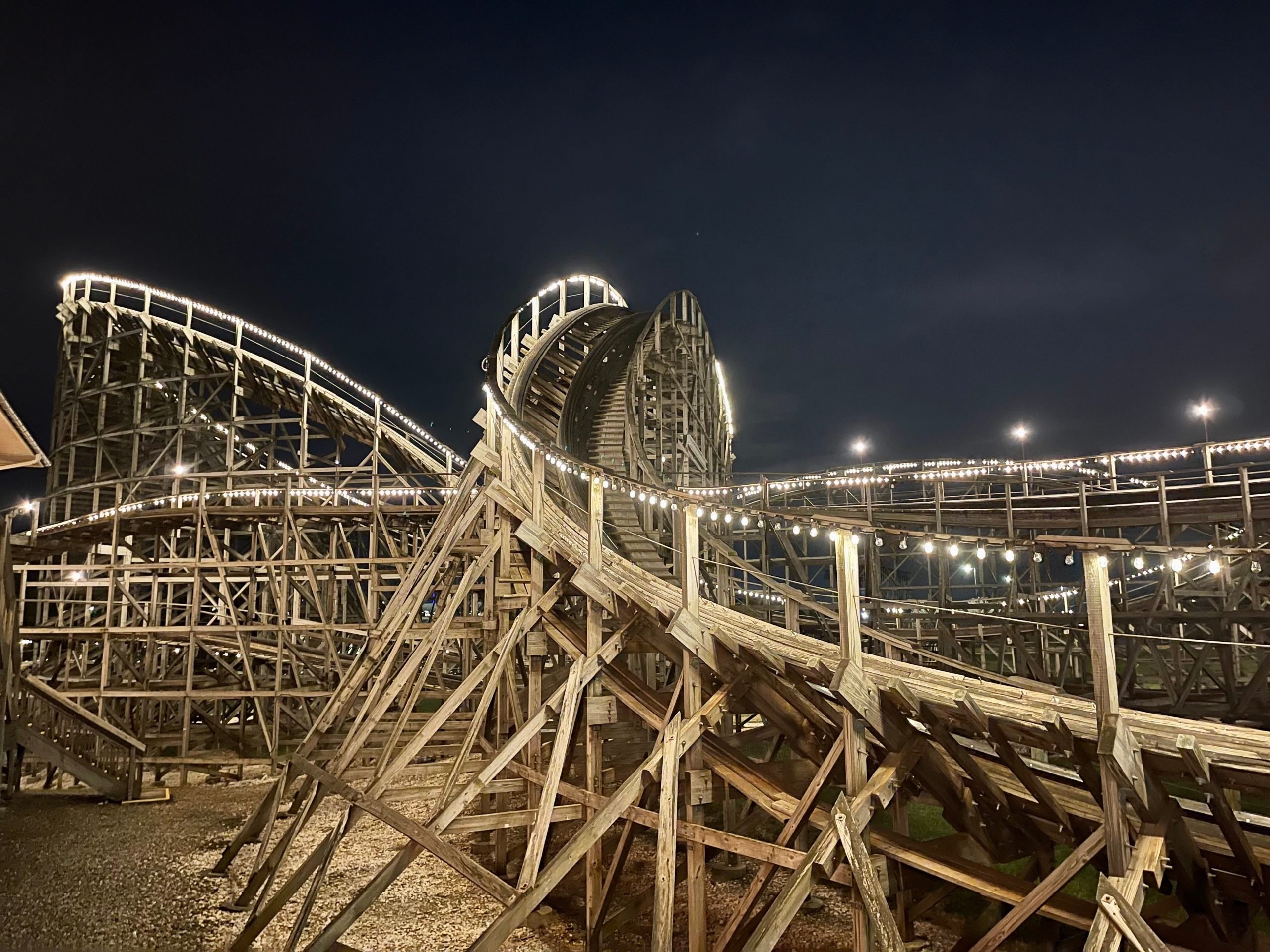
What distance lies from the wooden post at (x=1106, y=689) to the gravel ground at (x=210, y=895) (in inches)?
137

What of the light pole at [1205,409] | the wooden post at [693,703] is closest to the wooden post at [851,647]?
the wooden post at [693,703]

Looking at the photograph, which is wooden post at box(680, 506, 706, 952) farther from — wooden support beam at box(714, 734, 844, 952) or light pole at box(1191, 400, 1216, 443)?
light pole at box(1191, 400, 1216, 443)

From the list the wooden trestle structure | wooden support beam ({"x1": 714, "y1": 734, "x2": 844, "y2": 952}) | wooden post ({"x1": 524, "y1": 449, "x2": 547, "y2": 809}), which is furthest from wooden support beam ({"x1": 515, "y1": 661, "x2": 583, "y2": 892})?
wooden support beam ({"x1": 714, "y1": 734, "x2": 844, "y2": 952})

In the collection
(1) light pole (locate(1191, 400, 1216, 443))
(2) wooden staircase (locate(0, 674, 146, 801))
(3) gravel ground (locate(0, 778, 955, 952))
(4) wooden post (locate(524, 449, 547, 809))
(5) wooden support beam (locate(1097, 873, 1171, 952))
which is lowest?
(3) gravel ground (locate(0, 778, 955, 952))

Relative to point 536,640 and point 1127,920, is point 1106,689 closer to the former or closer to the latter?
point 1127,920

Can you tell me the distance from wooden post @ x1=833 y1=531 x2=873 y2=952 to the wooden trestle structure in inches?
1.0

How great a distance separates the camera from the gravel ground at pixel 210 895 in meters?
7.28

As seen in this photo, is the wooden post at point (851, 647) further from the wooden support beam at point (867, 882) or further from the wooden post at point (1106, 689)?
the wooden post at point (1106, 689)

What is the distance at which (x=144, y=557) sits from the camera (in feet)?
58.6

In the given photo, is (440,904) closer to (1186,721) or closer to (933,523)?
(1186,721)

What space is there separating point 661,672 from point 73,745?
8830mm

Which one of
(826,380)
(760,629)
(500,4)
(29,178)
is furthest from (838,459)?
(760,629)

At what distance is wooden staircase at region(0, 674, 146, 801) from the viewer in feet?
36.3

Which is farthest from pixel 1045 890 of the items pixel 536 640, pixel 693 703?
pixel 536 640
